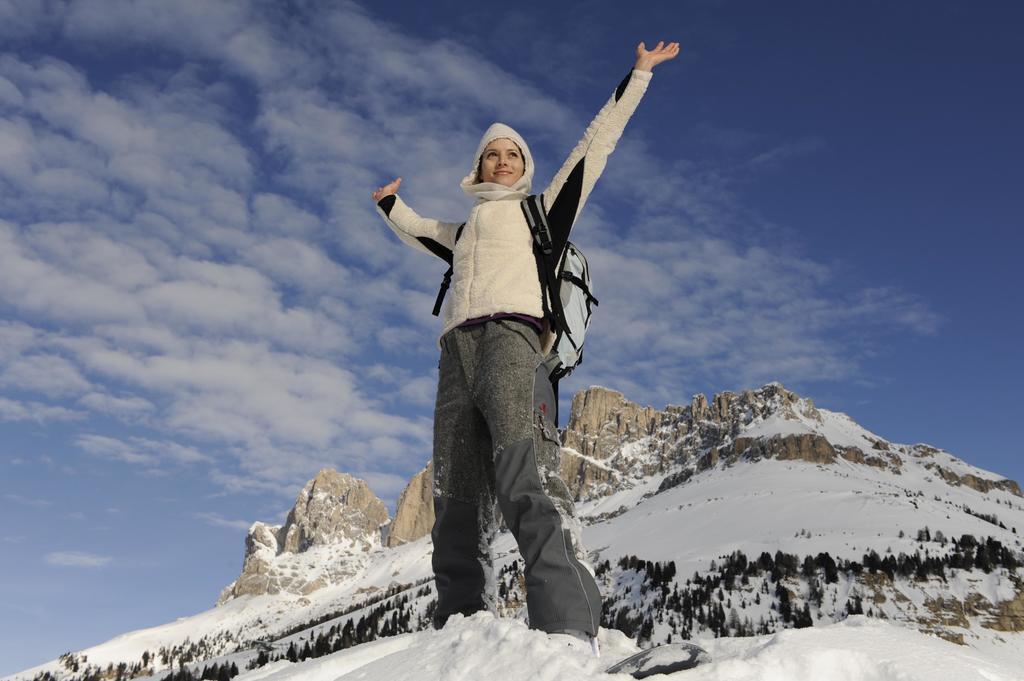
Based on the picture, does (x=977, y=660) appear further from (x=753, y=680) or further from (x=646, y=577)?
(x=646, y=577)

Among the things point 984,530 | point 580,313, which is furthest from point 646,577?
point 580,313

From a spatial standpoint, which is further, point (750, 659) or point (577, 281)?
point (577, 281)

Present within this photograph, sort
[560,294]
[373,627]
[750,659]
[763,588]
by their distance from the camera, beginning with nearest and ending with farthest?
[750,659] < [560,294] < [763,588] < [373,627]

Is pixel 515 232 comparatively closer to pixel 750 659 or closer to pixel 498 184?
pixel 498 184

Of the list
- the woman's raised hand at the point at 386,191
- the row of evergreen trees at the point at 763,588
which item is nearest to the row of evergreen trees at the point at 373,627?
the row of evergreen trees at the point at 763,588

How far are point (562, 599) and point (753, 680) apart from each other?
1326mm

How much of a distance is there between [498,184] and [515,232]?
52cm

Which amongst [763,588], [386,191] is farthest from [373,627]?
[386,191]

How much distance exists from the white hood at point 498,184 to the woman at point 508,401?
0.03 ft

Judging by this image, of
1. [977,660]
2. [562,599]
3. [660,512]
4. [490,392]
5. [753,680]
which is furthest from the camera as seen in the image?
[660,512]

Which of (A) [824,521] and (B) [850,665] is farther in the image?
(A) [824,521]

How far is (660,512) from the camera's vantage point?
161 m

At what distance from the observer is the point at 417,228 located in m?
5.82

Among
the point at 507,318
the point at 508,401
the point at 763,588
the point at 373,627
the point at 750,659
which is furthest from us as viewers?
the point at 373,627
